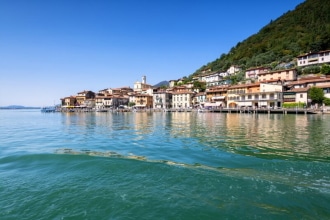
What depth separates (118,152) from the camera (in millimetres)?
14539

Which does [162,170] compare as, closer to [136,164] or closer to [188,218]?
[136,164]

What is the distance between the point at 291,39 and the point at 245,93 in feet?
200

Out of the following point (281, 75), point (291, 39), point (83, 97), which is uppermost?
point (291, 39)

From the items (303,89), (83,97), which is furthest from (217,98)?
(83,97)

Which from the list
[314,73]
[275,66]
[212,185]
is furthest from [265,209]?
[275,66]

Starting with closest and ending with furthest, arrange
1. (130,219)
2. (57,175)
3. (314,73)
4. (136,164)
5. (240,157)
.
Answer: (130,219) → (57,175) → (136,164) → (240,157) → (314,73)

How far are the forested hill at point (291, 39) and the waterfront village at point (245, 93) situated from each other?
10864 mm

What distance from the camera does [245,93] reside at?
76375 millimetres

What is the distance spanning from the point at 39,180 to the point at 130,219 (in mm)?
5120

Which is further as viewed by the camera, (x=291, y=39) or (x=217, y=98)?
(x=291, y=39)

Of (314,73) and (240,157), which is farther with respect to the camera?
(314,73)

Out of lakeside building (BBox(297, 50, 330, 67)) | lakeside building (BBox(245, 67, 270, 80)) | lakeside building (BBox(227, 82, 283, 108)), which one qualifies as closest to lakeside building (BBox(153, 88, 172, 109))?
lakeside building (BBox(227, 82, 283, 108))

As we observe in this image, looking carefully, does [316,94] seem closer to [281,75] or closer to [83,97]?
[281,75]

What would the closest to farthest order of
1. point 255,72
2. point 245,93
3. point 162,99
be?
point 245,93
point 255,72
point 162,99
